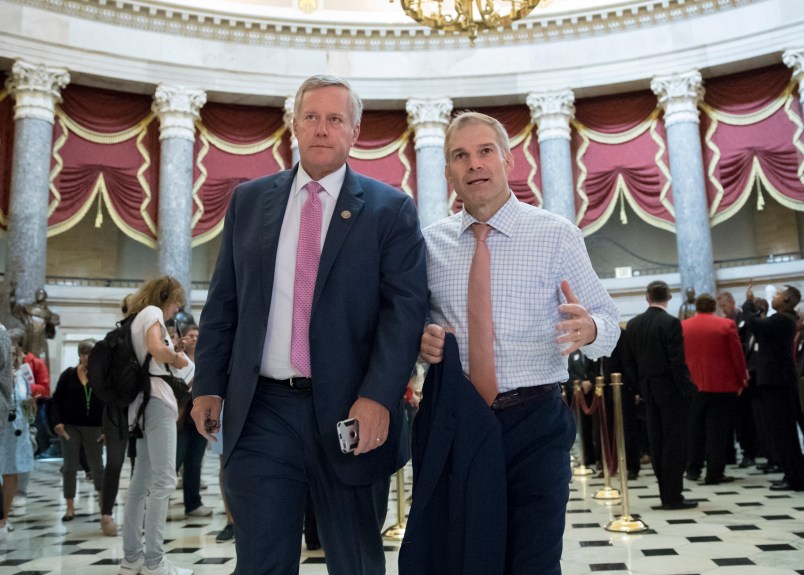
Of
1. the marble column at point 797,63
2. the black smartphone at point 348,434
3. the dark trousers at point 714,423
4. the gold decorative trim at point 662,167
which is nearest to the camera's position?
the black smartphone at point 348,434

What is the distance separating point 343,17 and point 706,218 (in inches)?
318

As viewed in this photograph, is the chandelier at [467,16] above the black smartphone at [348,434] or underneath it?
above

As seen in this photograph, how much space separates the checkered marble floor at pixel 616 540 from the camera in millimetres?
3971

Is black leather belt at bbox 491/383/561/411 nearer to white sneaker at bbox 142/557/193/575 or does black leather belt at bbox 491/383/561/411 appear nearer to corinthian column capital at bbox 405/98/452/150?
white sneaker at bbox 142/557/193/575

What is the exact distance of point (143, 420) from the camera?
3.81 meters

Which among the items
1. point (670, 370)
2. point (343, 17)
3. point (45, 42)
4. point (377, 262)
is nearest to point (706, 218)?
point (343, 17)

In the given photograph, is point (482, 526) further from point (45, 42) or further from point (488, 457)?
point (45, 42)

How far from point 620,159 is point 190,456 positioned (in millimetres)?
11446

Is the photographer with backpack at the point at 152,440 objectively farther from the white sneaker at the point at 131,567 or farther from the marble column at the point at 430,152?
the marble column at the point at 430,152

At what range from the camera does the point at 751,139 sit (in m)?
14.0

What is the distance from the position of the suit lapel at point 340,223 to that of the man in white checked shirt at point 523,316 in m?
0.31

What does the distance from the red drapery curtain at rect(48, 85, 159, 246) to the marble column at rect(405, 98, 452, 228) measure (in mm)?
5073

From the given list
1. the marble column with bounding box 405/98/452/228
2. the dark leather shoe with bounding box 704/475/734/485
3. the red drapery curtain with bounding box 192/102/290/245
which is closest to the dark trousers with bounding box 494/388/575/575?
the dark leather shoe with bounding box 704/475/734/485

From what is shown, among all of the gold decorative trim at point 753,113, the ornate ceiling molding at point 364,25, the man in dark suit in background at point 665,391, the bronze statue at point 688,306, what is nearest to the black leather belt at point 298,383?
the man in dark suit in background at point 665,391
